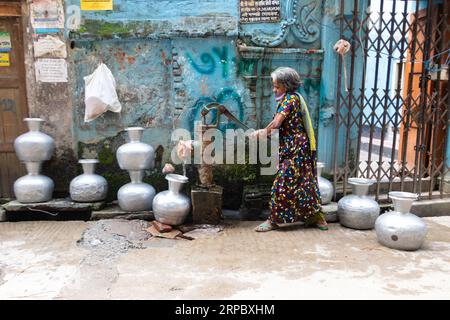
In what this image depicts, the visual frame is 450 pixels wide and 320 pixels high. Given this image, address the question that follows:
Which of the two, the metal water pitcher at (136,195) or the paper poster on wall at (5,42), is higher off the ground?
the paper poster on wall at (5,42)

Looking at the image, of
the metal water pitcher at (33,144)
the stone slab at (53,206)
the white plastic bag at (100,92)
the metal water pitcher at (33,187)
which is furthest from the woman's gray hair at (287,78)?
the metal water pitcher at (33,187)

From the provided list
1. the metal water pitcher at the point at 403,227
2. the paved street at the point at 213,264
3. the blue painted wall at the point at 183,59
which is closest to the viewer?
the paved street at the point at 213,264

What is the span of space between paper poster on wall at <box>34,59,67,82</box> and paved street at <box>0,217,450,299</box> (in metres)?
1.84

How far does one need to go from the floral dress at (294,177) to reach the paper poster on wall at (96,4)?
2.52 meters

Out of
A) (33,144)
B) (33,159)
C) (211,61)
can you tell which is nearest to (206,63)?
(211,61)

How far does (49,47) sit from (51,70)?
0.93 feet

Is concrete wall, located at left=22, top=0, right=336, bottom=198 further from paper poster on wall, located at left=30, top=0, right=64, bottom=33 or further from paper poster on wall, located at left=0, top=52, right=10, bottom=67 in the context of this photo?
paper poster on wall, located at left=0, top=52, right=10, bottom=67

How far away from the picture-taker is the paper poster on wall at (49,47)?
199 inches

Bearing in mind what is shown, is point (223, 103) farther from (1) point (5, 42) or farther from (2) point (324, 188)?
(1) point (5, 42)

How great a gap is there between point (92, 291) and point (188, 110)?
2690 mm

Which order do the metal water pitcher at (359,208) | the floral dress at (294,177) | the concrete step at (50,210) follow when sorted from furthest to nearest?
the concrete step at (50,210) < the metal water pitcher at (359,208) < the floral dress at (294,177)

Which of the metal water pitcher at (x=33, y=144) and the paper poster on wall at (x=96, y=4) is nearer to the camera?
the metal water pitcher at (x=33, y=144)

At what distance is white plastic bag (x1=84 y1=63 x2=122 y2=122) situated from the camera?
503 cm

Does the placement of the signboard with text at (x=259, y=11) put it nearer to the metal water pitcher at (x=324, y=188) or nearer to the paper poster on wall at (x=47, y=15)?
the metal water pitcher at (x=324, y=188)
